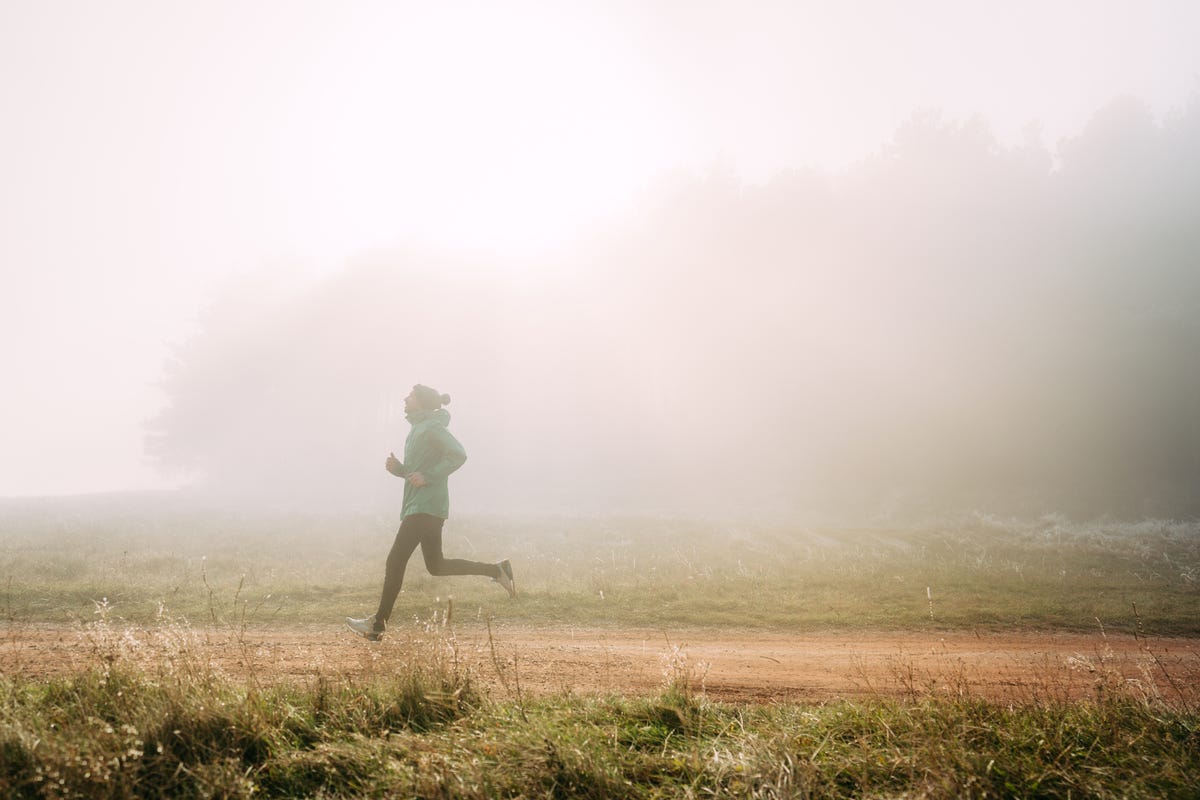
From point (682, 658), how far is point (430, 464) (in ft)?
14.7

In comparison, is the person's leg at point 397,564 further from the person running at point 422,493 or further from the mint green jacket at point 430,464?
the mint green jacket at point 430,464

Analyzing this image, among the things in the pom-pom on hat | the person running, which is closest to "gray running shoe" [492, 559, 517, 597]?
the person running

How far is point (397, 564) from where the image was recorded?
7109 mm

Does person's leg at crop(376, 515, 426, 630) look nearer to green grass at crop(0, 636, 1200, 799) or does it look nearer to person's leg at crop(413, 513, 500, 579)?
person's leg at crop(413, 513, 500, 579)

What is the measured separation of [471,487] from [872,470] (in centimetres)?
3232

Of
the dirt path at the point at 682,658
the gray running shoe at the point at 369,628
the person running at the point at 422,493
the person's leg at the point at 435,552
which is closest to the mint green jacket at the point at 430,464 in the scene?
the person running at the point at 422,493

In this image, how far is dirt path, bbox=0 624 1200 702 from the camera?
4348mm

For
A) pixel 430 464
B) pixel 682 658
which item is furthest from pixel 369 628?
pixel 682 658

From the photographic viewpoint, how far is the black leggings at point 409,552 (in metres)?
7.08

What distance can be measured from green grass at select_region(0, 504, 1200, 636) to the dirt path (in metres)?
0.74

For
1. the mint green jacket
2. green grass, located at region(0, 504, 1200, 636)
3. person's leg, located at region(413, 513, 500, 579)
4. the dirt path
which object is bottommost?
green grass, located at region(0, 504, 1200, 636)

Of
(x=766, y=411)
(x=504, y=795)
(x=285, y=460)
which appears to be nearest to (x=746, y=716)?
(x=504, y=795)

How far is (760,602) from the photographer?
10023 millimetres

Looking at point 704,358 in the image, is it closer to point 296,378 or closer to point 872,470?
point 872,470
